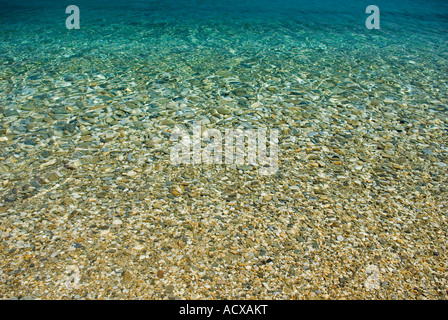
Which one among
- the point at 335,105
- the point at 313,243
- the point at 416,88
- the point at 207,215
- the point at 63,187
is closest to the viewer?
the point at 313,243

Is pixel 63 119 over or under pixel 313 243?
over

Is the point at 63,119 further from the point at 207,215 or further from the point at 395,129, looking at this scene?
the point at 395,129

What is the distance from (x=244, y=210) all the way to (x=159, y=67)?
214 inches

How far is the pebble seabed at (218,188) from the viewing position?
360cm

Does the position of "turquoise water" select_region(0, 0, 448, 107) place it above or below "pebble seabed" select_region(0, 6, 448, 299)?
above

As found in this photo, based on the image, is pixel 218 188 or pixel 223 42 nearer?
pixel 218 188

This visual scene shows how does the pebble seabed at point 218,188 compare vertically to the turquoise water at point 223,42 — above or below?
below

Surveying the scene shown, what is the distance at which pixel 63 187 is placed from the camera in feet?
15.5

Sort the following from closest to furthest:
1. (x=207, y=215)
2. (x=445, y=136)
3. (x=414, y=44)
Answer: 1. (x=207, y=215)
2. (x=445, y=136)
3. (x=414, y=44)

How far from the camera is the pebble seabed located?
360cm

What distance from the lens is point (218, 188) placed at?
190 inches

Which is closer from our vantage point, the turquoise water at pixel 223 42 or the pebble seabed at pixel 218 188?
the pebble seabed at pixel 218 188

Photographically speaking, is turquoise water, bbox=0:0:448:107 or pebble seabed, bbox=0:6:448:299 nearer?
pebble seabed, bbox=0:6:448:299

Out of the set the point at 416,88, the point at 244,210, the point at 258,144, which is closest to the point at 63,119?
the point at 258,144
